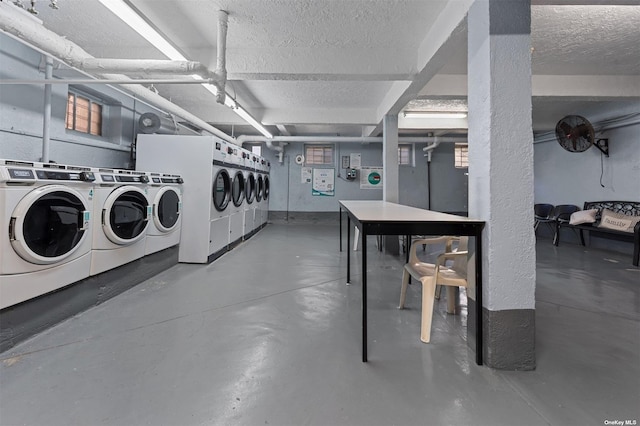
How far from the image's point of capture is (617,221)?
13.0 ft

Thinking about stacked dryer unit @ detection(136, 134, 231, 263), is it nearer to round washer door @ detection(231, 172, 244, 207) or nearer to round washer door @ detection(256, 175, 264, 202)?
round washer door @ detection(231, 172, 244, 207)

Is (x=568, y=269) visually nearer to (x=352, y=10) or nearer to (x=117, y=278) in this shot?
(x=352, y=10)

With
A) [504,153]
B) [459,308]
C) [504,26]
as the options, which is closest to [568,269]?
[459,308]

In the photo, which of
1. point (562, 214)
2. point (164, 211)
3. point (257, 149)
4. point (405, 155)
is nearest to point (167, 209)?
point (164, 211)

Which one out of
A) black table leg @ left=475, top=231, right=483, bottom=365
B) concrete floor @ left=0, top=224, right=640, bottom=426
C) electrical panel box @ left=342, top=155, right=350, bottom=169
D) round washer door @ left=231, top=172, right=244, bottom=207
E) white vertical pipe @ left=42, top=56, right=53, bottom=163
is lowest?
concrete floor @ left=0, top=224, right=640, bottom=426

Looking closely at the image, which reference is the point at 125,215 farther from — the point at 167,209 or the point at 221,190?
the point at 221,190

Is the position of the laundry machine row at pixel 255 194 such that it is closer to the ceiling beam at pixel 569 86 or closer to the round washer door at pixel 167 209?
the round washer door at pixel 167 209

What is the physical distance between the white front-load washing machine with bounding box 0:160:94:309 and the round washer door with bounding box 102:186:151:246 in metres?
0.16

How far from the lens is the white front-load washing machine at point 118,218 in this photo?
2.08m

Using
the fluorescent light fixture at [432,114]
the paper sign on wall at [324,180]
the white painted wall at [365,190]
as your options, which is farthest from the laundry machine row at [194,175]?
the paper sign on wall at [324,180]

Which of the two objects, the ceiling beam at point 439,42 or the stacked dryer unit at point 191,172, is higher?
the ceiling beam at point 439,42

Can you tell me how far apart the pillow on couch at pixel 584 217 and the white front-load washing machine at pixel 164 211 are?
6.41 metres

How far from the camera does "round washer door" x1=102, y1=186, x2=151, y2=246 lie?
2.15 m

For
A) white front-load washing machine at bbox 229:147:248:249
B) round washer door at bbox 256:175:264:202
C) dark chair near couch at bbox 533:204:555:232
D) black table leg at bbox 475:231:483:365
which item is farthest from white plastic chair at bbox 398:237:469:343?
dark chair near couch at bbox 533:204:555:232
